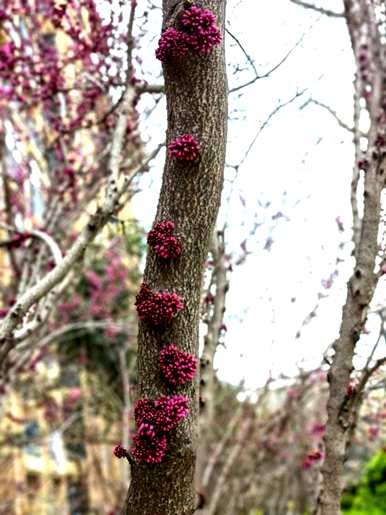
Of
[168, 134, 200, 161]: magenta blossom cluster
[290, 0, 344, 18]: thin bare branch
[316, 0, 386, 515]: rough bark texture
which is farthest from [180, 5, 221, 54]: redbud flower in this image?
[290, 0, 344, 18]: thin bare branch

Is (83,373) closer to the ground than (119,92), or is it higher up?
closer to the ground

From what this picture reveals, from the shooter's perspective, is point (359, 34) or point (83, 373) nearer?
point (359, 34)

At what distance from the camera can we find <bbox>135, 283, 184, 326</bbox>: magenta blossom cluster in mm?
2139

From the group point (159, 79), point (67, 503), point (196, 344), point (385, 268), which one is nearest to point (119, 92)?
point (159, 79)

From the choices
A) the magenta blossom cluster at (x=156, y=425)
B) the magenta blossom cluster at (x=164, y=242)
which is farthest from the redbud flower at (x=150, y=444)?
the magenta blossom cluster at (x=164, y=242)

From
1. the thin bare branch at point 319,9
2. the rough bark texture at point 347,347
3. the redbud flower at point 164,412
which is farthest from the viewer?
the thin bare branch at point 319,9

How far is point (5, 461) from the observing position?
36.2ft

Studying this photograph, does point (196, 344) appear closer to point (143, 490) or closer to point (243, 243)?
point (143, 490)

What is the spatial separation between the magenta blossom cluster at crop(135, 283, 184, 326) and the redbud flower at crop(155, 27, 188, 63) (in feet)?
2.38

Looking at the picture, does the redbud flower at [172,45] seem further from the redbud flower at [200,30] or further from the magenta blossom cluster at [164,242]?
the magenta blossom cluster at [164,242]

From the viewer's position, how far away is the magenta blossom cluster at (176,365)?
213 cm

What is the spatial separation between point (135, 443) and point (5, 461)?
31.6 feet

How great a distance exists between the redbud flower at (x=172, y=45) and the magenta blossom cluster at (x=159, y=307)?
726mm

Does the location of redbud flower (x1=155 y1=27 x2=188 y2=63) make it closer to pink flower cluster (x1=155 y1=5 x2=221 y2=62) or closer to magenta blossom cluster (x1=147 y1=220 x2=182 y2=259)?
pink flower cluster (x1=155 y1=5 x2=221 y2=62)
